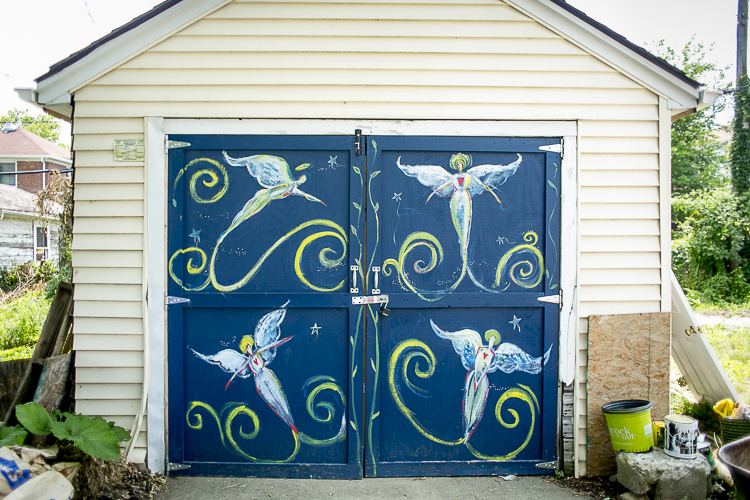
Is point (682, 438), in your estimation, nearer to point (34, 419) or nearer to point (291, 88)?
point (291, 88)

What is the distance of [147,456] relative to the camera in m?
3.07

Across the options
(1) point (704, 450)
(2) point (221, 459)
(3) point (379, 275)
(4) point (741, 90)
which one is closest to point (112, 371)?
(2) point (221, 459)

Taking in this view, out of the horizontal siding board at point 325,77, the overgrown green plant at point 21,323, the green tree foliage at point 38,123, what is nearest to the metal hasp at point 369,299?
the horizontal siding board at point 325,77

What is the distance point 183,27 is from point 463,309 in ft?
9.10

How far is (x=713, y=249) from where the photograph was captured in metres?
11.7

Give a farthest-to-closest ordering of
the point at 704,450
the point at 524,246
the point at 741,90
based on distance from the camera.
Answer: the point at 741,90, the point at 524,246, the point at 704,450

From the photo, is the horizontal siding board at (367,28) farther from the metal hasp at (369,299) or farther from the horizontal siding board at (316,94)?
the metal hasp at (369,299)

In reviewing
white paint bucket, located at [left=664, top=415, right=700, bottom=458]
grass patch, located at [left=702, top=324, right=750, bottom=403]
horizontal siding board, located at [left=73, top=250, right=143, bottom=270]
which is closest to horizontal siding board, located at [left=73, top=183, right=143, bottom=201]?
horizontal siding board, located at [left=73, top=250, right=143, bottom=270]

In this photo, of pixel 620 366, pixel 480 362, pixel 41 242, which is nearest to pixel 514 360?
pixel 480 362

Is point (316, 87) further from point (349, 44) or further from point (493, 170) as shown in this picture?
point (493, 170)

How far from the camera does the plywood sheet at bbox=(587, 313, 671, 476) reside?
10.2ft

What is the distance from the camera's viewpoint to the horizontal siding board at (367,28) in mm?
3064

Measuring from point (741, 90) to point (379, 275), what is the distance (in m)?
15.7

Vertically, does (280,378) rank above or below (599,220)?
below
